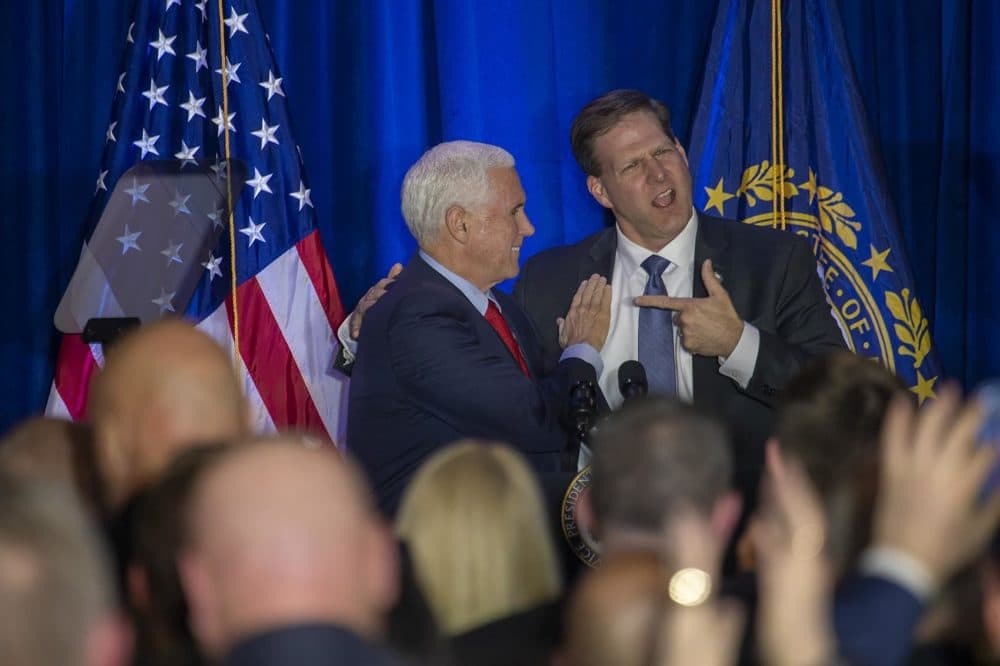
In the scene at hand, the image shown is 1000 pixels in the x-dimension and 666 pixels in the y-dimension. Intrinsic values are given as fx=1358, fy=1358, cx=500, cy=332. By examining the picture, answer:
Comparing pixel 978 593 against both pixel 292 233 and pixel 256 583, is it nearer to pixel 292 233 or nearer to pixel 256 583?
pixel 256 583

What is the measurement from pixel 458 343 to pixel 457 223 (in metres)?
0.43

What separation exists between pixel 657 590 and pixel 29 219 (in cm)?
446

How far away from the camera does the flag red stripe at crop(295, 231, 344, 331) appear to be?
4.92 metres

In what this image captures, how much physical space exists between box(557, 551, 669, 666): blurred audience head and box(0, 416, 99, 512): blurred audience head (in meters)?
1.02

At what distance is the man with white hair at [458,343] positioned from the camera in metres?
3.66

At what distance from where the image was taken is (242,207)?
4.89 metres

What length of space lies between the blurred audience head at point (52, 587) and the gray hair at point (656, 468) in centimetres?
65

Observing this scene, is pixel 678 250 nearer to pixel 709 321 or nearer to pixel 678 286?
pixel 678 286

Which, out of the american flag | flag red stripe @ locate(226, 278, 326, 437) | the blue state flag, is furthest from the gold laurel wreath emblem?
flag red stripe @ locate(226, 278, 326, 437)

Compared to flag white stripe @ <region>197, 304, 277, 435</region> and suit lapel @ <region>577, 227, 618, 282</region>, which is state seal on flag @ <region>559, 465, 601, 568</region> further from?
flag white stripe @ <region>197, 304, 277, 435</region>

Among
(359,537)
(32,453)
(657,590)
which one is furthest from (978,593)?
(32,453)

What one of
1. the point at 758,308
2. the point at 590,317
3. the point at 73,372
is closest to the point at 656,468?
the point at 590,317

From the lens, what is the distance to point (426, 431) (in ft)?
12.3

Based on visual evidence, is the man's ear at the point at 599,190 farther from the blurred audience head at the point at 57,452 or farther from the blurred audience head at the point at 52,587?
the blurred audience head at the point at 52,587
